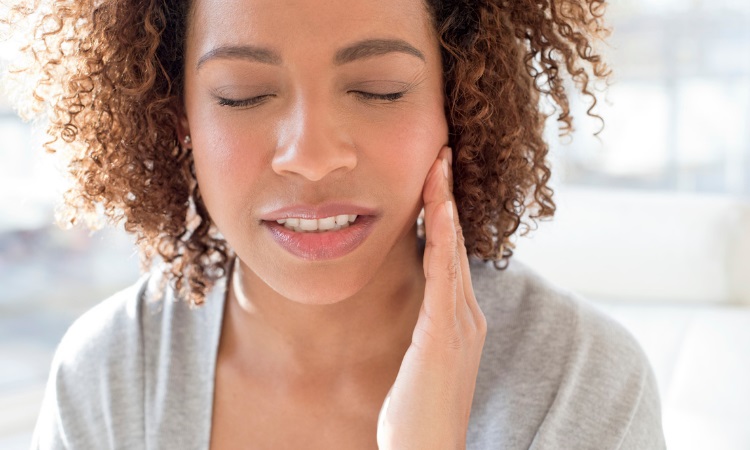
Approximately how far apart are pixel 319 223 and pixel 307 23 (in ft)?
0.98

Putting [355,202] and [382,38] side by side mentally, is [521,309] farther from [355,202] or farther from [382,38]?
[382,38]

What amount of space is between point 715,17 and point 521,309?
217 centimetres

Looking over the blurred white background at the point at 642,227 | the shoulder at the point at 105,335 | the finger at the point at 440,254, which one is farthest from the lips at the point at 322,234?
the blurred white background at the point at 642,227

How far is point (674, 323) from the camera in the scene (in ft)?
8.33

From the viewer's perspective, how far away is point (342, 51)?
4.18 ft

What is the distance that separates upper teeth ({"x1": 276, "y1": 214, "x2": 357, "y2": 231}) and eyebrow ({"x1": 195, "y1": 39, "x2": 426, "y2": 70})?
0.24 metres

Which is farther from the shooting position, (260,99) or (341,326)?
(341,326)

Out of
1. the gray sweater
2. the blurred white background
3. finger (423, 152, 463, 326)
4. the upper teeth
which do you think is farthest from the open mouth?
the blurred white background

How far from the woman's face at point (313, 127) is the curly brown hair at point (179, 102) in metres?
0.09

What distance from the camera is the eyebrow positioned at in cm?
128

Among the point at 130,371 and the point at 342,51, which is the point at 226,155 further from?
the point at 130,371

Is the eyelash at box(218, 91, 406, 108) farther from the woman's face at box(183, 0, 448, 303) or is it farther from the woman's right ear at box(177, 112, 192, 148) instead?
the woman's right ear at box(177, 112, 192, 148)

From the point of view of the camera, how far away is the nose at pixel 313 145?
1.25 m

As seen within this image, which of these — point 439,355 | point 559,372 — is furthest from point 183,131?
point 559,372
